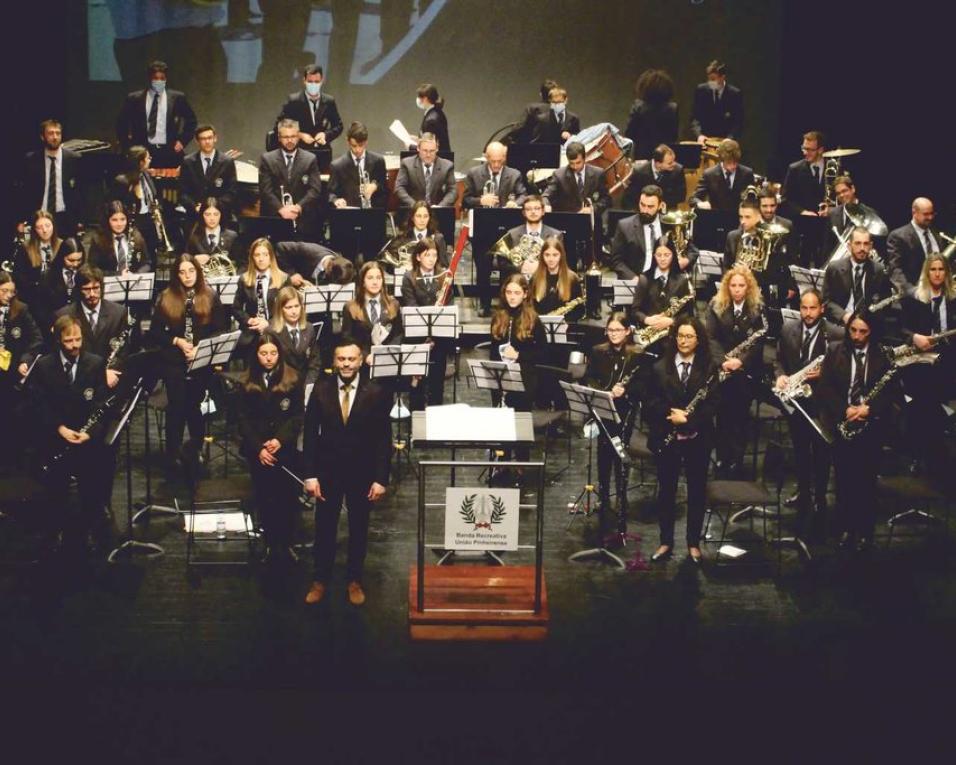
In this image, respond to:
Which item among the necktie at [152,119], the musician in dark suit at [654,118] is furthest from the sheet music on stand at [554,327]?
the necktie at [152,119]

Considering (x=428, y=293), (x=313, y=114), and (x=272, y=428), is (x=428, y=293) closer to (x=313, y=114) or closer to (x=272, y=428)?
(x=272, y=428)

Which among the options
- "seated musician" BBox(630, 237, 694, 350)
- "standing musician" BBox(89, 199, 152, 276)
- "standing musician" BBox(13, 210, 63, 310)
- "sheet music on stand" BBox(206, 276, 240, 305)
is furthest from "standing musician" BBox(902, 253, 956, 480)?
"standing musician" BBox(13, 210, 63, 310)

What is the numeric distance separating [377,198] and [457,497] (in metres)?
5.46

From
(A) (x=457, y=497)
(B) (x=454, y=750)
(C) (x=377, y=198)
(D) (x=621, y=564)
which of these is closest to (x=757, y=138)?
(C) (x=377, y=198)

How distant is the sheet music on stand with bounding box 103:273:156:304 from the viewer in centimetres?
1037

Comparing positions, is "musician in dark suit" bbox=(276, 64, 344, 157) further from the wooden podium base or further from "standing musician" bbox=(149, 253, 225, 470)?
the wooden podium base

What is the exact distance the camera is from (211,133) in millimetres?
12039

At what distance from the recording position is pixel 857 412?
8742mm

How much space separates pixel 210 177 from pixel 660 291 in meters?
4.23

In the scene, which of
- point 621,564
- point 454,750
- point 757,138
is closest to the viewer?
point 454,750

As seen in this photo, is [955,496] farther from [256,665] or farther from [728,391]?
[256,665]

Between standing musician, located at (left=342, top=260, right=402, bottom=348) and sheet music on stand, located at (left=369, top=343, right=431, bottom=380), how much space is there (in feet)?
2.47

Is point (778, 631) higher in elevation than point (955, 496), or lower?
lower

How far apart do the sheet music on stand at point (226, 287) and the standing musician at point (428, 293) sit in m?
1.24
